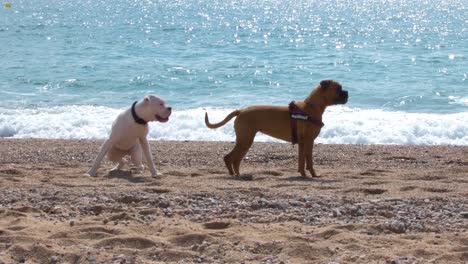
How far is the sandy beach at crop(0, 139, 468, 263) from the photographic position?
5.52m

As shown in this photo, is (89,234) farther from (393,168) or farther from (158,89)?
(158,89)

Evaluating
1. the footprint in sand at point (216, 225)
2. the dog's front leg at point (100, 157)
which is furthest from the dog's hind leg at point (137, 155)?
the footprint in sand at point (216, 225)

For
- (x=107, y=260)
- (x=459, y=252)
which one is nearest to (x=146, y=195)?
(x=107, y=260)

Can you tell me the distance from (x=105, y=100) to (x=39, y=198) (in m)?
12.2

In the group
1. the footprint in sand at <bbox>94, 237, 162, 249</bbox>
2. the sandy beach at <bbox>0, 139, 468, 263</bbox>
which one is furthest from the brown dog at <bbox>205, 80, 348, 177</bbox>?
the footprint in sand at <bbox>94, 237, 162, 249</bbox>

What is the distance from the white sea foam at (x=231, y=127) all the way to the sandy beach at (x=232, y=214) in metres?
4.04

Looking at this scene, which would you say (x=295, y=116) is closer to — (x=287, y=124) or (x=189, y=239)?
(x=287, y=124)

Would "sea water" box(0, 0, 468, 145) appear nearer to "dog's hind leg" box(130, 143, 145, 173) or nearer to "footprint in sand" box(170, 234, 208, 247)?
"dog's hind leg" box(130, 143, 145, 173)

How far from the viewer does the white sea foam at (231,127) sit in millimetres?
14461

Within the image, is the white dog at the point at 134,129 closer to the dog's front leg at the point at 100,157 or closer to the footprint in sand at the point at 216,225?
the dog's front leg at the point at 100,157

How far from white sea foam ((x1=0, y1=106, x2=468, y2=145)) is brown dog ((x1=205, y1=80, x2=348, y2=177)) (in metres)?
4.67

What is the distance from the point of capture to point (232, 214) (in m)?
6.59

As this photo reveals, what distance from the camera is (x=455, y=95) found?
65.7 feet

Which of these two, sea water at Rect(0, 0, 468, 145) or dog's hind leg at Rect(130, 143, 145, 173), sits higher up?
dog's hind leg at Rect(130, 143, 145, 173)
